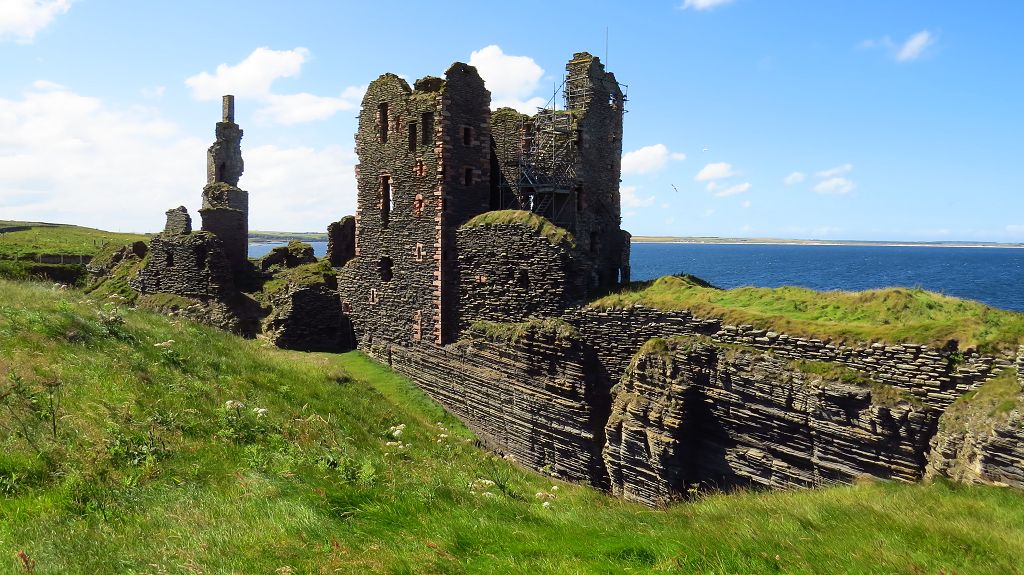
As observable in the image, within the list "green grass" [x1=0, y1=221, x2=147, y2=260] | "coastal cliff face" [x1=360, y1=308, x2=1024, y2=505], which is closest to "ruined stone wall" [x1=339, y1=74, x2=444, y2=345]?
"coastal cliff face" [x1=360, y1=308, x2=1024, y2=505]

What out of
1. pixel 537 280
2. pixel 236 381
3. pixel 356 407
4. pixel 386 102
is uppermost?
pixel 386 102

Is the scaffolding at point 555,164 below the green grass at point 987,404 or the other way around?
the other way around

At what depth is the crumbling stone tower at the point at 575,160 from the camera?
2655cm

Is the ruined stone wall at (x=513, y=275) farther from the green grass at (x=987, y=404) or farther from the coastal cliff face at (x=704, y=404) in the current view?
the green grass at (x=987, y=404)

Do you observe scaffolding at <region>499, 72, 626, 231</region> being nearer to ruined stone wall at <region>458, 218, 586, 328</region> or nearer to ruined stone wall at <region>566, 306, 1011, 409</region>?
ruined stone wall at <region>458, 218, 586, 328</region>

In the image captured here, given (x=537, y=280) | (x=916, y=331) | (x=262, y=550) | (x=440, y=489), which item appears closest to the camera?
(x=262, y=550)

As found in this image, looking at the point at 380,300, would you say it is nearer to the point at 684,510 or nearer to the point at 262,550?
the point at 684,510

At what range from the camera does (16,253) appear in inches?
1807

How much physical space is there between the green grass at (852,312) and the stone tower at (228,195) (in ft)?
77.0

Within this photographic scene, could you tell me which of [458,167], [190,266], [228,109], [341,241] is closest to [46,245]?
[228,109]

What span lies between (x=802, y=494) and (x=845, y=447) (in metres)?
2.57

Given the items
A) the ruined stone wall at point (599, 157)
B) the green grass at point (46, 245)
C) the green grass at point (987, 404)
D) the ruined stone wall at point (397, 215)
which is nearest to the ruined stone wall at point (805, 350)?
the green grass at point (987, 404)

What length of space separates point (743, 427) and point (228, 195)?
33.4 m

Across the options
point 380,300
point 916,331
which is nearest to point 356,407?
point 380,300
